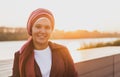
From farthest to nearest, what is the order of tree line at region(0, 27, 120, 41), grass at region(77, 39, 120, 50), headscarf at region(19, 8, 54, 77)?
grass at region(77, 39, 120, 50) < tree line at region(0, 27, 120, 41) < headscarf at region(19, 8, 54, 77)

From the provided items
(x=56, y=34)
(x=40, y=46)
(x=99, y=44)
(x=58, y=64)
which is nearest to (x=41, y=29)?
(x=40, y=46)

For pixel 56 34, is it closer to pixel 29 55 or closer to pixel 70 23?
pixel 70 23

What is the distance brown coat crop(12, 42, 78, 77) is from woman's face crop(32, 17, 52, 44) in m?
0.09

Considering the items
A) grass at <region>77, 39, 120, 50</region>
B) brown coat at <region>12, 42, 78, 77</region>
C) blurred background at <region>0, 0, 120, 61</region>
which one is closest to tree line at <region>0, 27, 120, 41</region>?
blurred background at <region>0, 0, 120, 61</region>

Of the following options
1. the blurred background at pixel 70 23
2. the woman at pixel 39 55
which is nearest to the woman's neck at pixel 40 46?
the woman at pixel 39 55

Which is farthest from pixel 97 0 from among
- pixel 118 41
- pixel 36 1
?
pixel 36 1

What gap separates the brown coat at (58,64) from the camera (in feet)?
3.61

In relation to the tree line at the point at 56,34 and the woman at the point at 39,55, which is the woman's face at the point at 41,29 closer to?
the woman at the point at 39,55

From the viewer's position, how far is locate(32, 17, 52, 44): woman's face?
109 centimetres

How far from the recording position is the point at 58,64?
112 centimetres

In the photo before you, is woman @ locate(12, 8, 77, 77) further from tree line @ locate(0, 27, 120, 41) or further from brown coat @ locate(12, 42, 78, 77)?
tree line @ locate(0, 27, 120, 41)

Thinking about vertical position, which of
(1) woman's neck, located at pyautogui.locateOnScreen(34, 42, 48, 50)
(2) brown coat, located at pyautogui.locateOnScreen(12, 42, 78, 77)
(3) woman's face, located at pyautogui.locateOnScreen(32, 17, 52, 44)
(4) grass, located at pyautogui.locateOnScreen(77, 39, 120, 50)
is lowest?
(4) grass, located at pyautogui.locateOnScreen(77, 39, 120, 50)

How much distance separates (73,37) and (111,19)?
1.05m

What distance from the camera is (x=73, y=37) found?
344 cm
